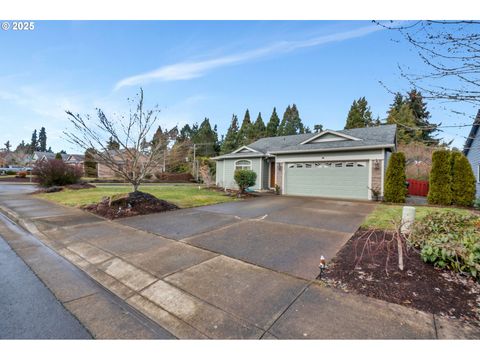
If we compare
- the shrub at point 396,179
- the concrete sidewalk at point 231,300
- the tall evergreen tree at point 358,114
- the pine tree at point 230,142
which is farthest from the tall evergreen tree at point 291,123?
the concrete sidewalk at point 231,300

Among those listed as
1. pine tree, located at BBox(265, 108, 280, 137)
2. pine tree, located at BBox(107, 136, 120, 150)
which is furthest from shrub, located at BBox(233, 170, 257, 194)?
pine tree, located at BBox(265, 108, 280, 137)

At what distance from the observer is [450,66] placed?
298cm

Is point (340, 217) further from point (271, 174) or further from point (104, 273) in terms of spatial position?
point (271, 174)

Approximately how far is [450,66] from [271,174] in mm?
13482

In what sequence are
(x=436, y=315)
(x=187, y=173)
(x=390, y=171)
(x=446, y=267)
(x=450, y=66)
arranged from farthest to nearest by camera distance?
(x=187, y=173) → (x=390, y=171) → (x=446, y=267) → (x=450, y=66) → (x=436, y=315)

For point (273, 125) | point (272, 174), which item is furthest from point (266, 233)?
point (273, 125)

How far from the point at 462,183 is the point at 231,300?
1229cm

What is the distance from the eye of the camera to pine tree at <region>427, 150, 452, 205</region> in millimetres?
9797

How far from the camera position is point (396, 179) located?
417 inches

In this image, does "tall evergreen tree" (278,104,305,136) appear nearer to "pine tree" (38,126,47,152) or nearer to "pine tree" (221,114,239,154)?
"pine tree" (221,114,239,154)

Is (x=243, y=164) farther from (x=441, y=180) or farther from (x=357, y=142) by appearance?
(x=441, y=180)

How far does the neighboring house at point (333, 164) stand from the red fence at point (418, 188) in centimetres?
504

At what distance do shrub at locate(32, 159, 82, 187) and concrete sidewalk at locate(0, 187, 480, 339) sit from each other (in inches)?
622
